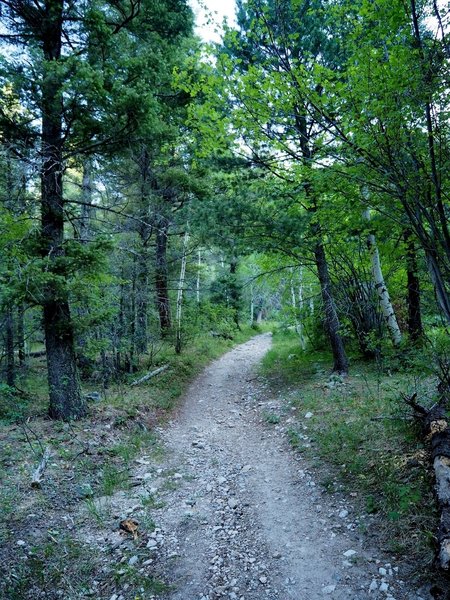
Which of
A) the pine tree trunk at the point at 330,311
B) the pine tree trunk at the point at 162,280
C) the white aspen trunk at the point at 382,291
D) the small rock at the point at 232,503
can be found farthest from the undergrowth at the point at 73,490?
the white aspen trunk at the point at 382,291

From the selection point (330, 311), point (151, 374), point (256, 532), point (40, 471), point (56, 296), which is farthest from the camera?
point (151, 374)

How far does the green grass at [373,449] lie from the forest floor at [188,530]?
21 cm

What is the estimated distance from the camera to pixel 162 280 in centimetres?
1178

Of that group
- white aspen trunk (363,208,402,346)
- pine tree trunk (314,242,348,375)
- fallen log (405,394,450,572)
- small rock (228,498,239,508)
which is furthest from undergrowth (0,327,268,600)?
white aspen trunk (363,208,402,346)

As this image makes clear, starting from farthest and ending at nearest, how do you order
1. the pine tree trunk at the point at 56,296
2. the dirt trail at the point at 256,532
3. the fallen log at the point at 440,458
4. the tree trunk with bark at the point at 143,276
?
the tree trunk with bark at the point at 143,276
the pine tree trunk at the point at 56,296
the dirt trail at the point at 256,532
the fallen log at the point at 440,458

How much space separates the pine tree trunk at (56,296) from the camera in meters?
6.63

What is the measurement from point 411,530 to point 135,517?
3.40 m

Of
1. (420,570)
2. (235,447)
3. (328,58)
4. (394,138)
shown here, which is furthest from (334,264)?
(420,570)

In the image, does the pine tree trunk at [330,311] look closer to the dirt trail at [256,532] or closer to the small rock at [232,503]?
the dirt trail at [256,532]

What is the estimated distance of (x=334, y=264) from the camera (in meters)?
11.0

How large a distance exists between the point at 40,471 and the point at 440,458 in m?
5.59

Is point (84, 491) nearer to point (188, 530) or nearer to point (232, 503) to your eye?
point (188, 530)

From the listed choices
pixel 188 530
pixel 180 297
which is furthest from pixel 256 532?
pixel 180 297

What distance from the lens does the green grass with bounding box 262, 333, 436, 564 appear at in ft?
12.1
